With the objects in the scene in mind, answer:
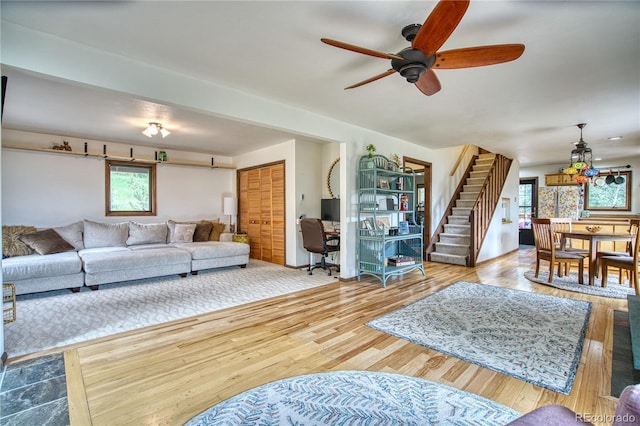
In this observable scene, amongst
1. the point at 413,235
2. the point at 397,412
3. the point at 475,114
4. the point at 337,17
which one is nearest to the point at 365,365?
the point at 397,412

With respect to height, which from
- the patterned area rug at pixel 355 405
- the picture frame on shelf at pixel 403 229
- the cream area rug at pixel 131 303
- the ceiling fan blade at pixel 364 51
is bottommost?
the cream area rug at pixel 131 303

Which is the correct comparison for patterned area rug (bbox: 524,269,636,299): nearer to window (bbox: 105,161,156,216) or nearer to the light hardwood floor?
the light hardwood floor

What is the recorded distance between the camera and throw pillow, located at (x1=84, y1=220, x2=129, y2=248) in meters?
5.09

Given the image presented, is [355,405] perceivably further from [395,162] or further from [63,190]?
[63,190]

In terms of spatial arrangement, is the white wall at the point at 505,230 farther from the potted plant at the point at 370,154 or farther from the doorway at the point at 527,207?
the potted plant at the point at 370,154

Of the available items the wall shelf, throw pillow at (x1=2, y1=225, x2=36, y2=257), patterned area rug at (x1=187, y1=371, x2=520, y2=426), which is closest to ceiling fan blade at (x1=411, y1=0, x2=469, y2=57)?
patterned area rug at (x1=187, y1=371, x2=520, y2=426)

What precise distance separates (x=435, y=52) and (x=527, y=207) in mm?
9727

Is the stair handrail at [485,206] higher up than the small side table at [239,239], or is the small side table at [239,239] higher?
the stair handrail at [485,206]

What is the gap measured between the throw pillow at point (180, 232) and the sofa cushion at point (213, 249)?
241 millimetres

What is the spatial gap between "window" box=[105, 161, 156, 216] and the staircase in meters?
6.25

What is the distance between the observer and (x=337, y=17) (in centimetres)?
205

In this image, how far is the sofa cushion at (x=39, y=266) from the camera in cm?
370

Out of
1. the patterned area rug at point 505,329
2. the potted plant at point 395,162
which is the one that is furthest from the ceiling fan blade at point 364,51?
the potted plant at point 395,162

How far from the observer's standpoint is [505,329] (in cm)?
284
